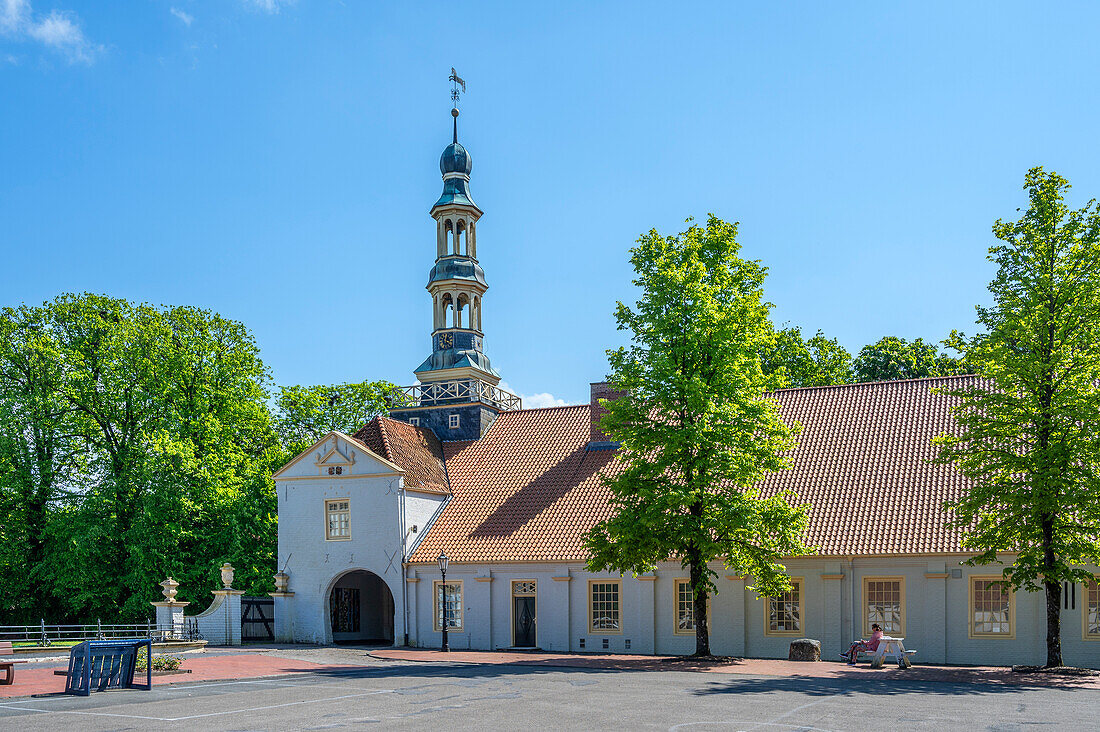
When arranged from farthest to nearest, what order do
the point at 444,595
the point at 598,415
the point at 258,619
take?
the point at 598,415, the point at 258,619, the point at 444,595

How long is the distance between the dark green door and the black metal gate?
31.4ft

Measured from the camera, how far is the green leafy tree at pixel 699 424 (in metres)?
27.6

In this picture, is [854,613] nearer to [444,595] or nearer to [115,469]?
[444,595]

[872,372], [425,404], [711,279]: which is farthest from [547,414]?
[872,372]

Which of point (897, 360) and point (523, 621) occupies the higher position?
point (897, 360)

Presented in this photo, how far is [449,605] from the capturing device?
115ft

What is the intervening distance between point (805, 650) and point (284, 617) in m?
18.7

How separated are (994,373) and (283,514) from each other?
80.7 feet

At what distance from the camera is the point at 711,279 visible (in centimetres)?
2966

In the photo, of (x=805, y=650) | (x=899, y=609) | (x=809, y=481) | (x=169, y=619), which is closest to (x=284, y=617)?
(x=169, y=619)

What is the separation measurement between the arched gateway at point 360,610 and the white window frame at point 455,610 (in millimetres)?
3037

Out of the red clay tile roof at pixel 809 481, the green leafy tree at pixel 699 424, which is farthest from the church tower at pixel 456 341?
the green leafy tree at pixel 699 424

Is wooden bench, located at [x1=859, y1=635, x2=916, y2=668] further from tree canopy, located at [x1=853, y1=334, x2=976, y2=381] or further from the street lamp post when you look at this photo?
tree canopy, located at [x1=853, y1=334, x2=976, y2=381]

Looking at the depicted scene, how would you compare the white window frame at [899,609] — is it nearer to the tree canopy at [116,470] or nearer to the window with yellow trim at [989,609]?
the window with yellow trim at [989,609]
